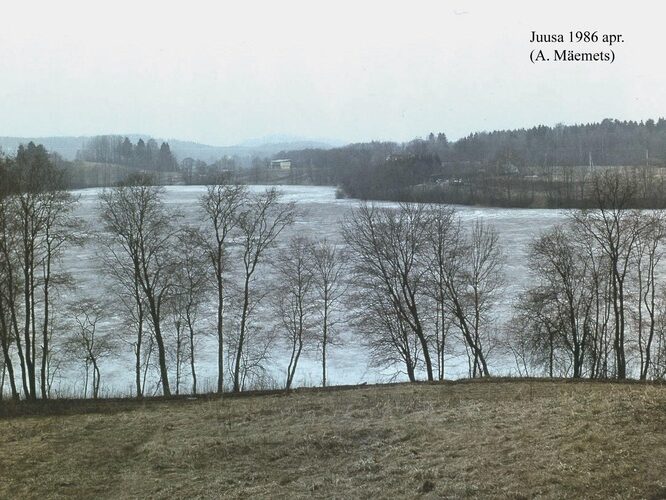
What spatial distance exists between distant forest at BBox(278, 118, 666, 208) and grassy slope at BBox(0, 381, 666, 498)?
43.1 metres

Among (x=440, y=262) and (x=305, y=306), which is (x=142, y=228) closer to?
(x=305, y=306)

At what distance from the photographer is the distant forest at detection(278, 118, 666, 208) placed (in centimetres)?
6319

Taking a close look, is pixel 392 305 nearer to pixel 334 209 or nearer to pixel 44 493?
pixel 44 493

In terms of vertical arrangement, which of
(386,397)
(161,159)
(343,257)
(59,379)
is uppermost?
(161,159)

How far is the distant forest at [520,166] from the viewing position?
63.2 metres

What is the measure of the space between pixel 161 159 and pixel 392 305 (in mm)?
125696

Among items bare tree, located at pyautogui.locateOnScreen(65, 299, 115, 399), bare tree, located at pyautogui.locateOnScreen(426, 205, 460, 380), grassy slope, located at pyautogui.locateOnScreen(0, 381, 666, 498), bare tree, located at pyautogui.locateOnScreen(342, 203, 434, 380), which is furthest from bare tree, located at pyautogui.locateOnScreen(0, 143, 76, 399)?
bare tree, located at pyautogui.locateOnScreen(426, 205, 460, 380)

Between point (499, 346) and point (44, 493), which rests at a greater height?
point (44, 493)

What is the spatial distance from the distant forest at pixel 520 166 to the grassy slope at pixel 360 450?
43079mm

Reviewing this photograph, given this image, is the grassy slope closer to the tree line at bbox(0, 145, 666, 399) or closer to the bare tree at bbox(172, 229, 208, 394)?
the tree line at bbox(0, 145, 666, 399)

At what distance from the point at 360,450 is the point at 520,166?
7570 cm

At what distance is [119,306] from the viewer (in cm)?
2853

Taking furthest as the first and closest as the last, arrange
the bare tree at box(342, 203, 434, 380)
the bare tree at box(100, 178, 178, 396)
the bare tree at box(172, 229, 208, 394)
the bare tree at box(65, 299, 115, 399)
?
the bare tree at box(342, 203, 434, 380), the bare tree at box(172, 229, 208, 394), the bare tree at box(65, 299, 115, 399), the bare tree at box(100, 178, 178, 396)

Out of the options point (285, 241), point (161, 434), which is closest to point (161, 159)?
point (285, 241)
